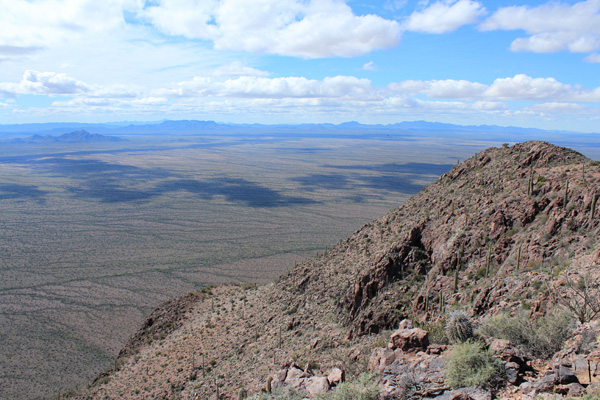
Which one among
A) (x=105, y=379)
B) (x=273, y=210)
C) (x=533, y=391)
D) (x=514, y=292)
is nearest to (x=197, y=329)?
(x=105, y=379)

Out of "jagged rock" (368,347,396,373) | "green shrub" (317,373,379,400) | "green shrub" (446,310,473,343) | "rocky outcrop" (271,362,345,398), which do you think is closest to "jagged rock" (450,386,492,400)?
"green shrub" (317,373,379,400)

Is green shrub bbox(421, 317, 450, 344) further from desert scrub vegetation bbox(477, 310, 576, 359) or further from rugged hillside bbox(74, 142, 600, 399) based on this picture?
rugged hillside bbox(74, 142, 600, 399)

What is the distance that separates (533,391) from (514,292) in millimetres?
6053

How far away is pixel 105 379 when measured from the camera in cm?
2122

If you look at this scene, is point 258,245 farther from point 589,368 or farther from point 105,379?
point 589,368

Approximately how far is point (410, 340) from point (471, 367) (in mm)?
2438

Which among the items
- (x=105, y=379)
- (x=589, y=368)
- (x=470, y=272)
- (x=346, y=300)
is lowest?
(x=105, y=379)

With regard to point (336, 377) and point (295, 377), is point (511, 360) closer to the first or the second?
point (336, 377)

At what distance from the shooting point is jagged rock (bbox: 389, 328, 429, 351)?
33.0 ft

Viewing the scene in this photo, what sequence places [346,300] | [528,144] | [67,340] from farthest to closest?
[67,340] → [528,144] → [346,300]

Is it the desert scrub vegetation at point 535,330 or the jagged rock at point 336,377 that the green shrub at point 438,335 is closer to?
the desert scrub vegetation at point 535,330

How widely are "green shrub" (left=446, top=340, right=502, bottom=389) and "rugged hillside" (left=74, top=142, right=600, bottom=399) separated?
Result: 362 cm

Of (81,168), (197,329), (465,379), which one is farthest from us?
(81,168)

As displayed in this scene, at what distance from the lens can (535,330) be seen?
906cm
